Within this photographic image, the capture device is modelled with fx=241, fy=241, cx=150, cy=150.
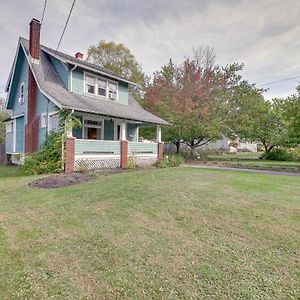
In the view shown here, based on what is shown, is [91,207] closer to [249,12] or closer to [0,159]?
[249,12]

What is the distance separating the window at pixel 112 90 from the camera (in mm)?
17906

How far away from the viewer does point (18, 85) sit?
1828 centimetres

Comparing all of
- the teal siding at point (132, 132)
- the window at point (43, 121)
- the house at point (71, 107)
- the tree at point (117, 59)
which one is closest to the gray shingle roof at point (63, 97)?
the house at point (71, 107)

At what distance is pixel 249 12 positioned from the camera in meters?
10.6

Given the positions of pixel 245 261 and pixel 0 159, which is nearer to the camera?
pixel 245 261

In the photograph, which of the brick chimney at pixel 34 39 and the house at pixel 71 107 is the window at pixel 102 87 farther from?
the brick chimney at pixel 34 39

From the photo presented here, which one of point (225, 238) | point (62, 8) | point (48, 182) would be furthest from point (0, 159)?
point (225, 238)

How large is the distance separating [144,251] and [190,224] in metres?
1.34

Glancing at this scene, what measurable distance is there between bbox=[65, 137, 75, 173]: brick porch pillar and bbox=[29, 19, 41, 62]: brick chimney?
24.0 ft

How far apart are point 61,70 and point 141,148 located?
24.8 feet

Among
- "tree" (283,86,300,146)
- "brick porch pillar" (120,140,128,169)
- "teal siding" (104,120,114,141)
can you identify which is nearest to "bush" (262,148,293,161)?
"tree" (283,86,300,146)

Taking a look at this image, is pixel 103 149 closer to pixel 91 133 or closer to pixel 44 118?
pixel 91 133

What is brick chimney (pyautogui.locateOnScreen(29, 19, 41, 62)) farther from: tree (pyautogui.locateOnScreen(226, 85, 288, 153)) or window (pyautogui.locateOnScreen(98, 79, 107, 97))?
tree (pyautogui.locateOnScreen(226, 85, 288, 153))

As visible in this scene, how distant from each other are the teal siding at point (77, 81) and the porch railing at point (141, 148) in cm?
486
